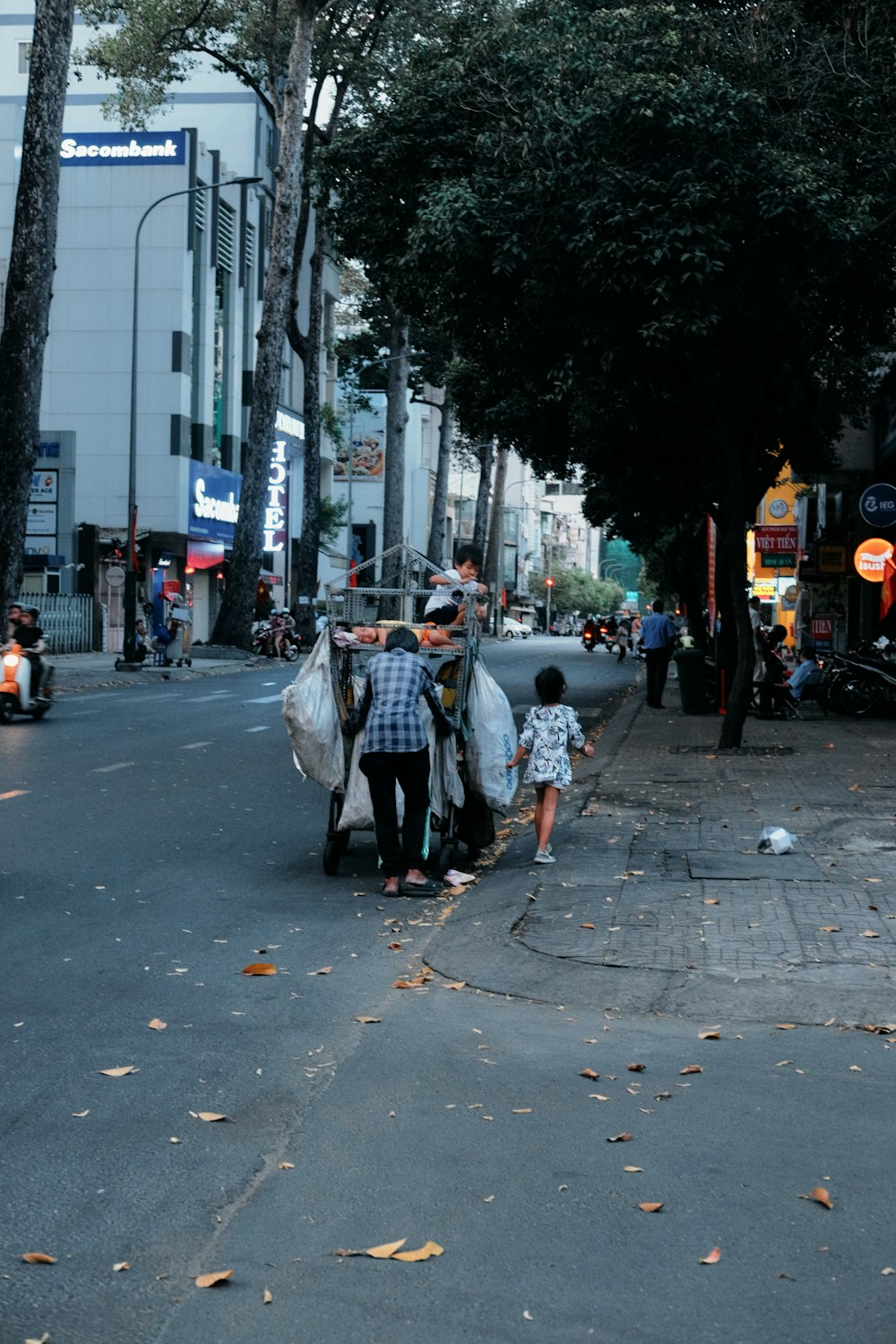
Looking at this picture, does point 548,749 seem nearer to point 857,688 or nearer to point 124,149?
point 857,688

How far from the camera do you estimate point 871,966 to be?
288 inches

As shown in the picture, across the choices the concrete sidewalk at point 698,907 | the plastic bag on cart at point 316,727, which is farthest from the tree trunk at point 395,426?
the plastic bag on cart at point 316,727

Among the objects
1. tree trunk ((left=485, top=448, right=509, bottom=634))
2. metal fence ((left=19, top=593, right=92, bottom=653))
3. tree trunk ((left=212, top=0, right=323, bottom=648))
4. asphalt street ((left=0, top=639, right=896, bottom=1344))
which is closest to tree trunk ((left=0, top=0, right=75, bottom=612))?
tree trunk ((left=212, top=0, right=323, bottom=648))

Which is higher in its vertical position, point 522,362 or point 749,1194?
point 522,362

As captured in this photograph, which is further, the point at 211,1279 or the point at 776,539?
the point at 776,539

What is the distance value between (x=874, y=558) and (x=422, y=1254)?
27.0 meters

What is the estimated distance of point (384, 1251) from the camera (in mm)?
4023

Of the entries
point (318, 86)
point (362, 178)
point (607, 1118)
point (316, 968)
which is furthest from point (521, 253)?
point (318, 86)

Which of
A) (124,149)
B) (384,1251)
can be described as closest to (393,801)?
(384,1251)

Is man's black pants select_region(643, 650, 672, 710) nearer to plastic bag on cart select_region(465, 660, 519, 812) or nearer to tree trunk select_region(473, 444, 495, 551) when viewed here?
plastic bag on cart select_region(465, 660, 519, 812)

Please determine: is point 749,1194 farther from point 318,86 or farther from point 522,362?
point 318,86

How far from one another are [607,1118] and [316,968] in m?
2.46

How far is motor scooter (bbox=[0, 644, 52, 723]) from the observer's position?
2144 cm

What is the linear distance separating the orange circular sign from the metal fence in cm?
2210
